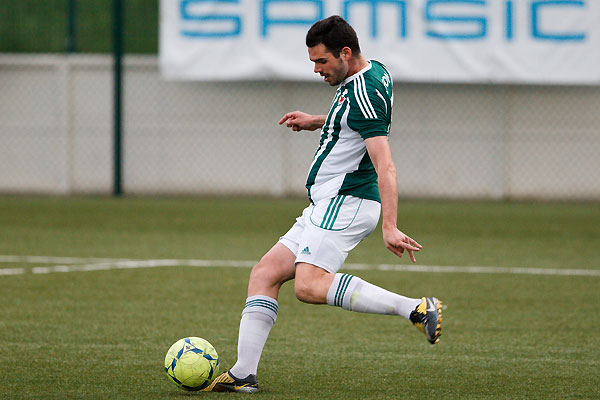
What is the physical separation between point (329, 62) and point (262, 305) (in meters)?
1.21

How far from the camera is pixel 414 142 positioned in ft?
52.2

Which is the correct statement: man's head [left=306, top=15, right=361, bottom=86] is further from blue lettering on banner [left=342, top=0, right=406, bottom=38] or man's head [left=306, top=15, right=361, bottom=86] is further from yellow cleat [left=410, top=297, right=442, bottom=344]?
blue lettering on banner [left=342, top=0, right=406, bottom=38]

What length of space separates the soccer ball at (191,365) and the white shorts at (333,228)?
643mm

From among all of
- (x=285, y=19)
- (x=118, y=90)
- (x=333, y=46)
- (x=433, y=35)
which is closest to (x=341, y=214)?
(x=333, y=46)

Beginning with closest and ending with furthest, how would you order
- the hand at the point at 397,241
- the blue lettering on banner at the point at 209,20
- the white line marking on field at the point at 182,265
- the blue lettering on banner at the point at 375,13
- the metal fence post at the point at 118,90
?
the hand at the point at 397,241
the white line marking on field at the point at 182,265
the blue lettering on banner at the point at 375,13
the blue lettering on banner at the point at 209,20
the metal fence post at the point at 118,90

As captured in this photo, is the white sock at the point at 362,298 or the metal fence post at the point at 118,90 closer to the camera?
the white sock at the point at 362,298

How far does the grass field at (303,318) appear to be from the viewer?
5.11 metres

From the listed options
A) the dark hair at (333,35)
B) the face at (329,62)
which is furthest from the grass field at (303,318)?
the dark hair at (333,35)

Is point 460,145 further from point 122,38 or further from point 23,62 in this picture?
point 23,62

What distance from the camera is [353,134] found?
496 cm

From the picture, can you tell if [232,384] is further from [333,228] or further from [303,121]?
[303,121]

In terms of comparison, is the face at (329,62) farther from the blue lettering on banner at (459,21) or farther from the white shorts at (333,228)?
the blue lettering on banner at (459,21)

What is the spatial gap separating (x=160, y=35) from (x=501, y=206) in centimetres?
574

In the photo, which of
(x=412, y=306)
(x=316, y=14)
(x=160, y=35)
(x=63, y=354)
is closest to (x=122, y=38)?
(x=160, y=35)
